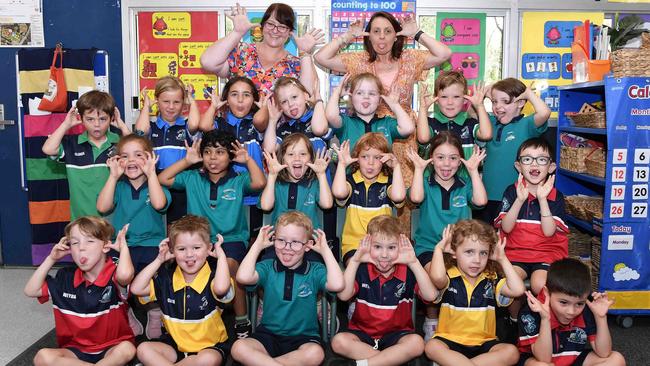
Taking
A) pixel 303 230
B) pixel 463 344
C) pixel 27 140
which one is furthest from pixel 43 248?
pixel 463 344

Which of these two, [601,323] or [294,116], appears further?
[294,116]

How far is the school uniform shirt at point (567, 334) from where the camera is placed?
97.8 inches

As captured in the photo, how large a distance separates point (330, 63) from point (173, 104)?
1039mm

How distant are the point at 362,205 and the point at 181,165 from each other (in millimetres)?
1050

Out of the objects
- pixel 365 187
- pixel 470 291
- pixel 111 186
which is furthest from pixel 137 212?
pixel 470 291

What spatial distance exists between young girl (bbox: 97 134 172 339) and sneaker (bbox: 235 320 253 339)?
412mm

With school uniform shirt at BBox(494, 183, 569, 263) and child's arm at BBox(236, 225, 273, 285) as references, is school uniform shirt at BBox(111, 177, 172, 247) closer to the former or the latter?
child's arm at BBox(236, 225, 273, 285)

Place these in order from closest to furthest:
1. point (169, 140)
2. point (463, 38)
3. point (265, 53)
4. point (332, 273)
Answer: point (332, 273), point (169, 140), point (265, 53), point (463, 38)

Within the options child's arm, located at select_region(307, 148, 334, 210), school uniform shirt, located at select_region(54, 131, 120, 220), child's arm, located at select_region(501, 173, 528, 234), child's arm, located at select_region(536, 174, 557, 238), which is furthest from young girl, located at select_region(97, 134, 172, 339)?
child's arm, located at select_region(536, 174, 557, 238)

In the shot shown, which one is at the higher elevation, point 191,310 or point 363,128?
point 363,128

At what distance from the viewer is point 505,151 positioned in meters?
3.50

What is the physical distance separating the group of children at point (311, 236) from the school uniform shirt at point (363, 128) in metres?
0.01

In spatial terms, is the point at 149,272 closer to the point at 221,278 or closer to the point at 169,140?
the point at 221,278

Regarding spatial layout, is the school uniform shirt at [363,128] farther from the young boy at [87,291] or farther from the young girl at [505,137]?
the young boy at [87,291]
